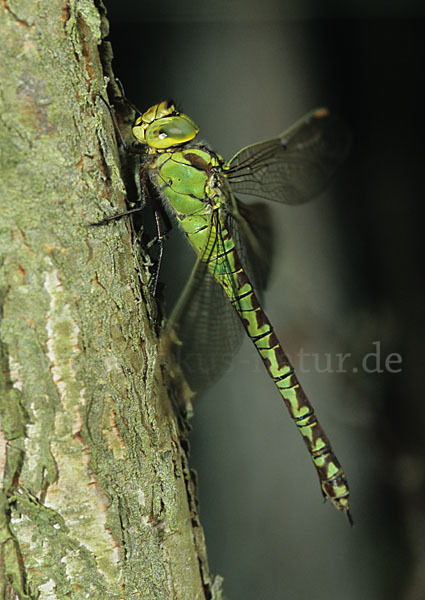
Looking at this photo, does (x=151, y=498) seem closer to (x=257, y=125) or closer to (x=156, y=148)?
(x=156, y=148)

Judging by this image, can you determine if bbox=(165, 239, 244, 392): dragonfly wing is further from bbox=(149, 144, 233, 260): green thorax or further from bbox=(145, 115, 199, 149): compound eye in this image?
bbox=(145, 115, 199, 149): compound eye

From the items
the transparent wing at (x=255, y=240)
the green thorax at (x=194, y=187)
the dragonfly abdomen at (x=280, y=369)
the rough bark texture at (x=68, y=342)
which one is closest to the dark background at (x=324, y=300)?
the transparent wing at (x=255, y=240)

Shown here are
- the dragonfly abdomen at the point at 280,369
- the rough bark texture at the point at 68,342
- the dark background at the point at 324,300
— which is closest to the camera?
the rough bark texture at the point at 68,342

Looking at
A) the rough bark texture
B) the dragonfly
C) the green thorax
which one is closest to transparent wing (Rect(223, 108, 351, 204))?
the dragonfly

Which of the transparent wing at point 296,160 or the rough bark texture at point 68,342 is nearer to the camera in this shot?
the rough bark texture at point 68,342

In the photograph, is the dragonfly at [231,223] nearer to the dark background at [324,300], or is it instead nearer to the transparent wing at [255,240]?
the transparent wing at [255,240]

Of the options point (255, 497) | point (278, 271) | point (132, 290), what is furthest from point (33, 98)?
point (255, 497)

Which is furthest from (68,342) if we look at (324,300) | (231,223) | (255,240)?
(324,300)
